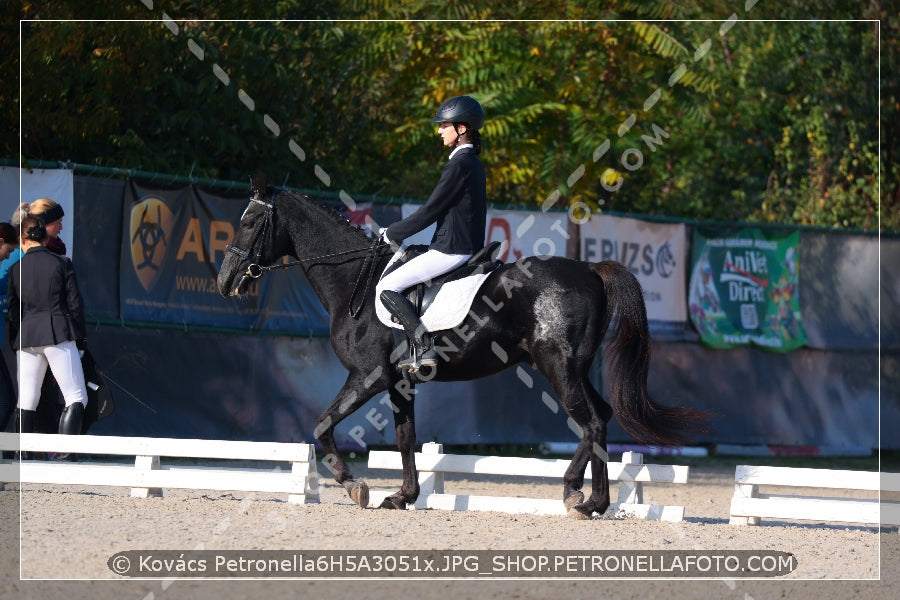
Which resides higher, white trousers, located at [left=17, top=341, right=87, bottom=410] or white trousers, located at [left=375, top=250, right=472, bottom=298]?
white trousers, located at [left=375, top=250, right=472, bottom=298]

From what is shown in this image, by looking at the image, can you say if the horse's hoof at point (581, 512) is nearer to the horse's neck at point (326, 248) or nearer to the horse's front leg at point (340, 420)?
the horse's front leg at point (340, 420)

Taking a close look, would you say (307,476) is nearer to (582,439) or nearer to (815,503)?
(582,439)

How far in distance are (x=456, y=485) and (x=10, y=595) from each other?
249 inches

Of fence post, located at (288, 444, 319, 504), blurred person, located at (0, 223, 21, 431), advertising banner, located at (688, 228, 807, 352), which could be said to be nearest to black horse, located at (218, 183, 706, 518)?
fence post, located at (288, 444, 319, 504)

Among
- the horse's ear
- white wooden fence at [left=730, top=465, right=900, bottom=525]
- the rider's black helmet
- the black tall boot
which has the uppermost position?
the rider's black helmet

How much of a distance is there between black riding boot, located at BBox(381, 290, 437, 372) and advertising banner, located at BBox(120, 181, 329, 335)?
13.5ft

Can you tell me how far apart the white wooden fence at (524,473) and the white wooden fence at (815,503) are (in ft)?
1.54

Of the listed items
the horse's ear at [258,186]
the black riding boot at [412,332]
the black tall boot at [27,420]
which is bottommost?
the black tall boot at [27,420]

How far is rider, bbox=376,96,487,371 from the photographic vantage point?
27.9ft

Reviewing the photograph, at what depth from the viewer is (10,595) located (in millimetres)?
5527

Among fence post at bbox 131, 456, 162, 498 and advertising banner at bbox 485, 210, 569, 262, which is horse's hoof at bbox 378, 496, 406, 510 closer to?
fence post at bbox 131, 456, 162, 498

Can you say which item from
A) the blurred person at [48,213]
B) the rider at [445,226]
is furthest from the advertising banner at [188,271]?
the rider at [445,226]

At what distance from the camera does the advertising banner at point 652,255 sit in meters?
14.8

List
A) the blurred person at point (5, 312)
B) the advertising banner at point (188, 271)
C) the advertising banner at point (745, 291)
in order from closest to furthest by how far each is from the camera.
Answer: the blurred person at point (5, 312)
the advertising banner at point (188, 271)
the advertising banner at point (745, 291)
